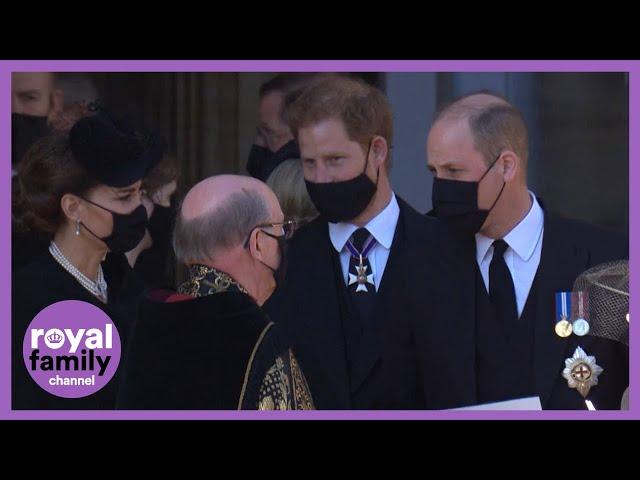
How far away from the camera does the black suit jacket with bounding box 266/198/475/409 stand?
5.94 metres

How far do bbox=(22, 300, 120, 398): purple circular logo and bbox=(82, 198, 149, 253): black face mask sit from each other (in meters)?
0.29

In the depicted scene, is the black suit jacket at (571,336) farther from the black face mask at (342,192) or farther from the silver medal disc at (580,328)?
the black face mask at (342,192)

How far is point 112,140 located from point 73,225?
1.29 feet

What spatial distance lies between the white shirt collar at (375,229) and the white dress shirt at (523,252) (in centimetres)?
39

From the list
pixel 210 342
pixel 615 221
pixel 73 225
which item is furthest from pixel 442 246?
pixel 73 225

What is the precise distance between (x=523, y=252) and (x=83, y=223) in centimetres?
185

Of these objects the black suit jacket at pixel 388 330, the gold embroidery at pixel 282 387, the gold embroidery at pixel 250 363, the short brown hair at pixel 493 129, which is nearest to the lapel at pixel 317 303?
the black suit jacket at pixel 388 330

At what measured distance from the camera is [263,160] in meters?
5.95

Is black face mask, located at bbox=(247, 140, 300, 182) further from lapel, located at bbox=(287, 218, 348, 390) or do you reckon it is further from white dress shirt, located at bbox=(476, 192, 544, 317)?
white dress shirt, located at bbox=(476, 192, 544, 317)

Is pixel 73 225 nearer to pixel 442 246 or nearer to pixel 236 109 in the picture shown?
pixel 236 109

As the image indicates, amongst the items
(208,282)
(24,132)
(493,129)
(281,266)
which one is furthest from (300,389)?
(24,132)

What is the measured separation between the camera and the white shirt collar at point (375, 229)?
6000 millimetres

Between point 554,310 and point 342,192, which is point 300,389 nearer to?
point 342,192

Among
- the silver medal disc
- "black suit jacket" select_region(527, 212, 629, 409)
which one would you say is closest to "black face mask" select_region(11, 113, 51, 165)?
"black suit jacket" select_region(527, 212, 629, 409)
